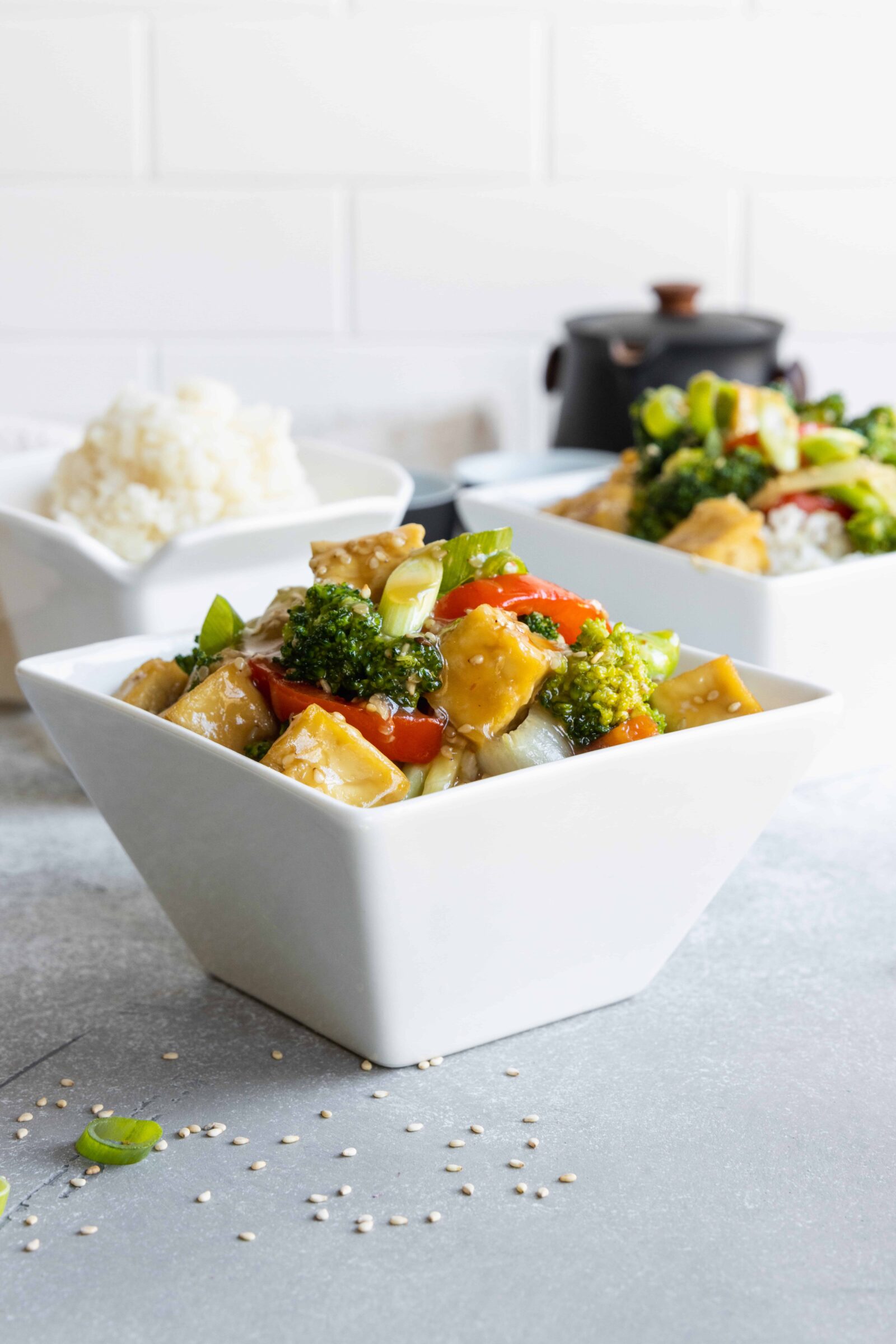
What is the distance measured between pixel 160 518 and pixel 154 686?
41 centimetres

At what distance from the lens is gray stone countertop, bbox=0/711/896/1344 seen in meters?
0.71

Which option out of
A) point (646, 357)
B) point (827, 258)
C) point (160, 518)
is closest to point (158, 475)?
point (160, 518)

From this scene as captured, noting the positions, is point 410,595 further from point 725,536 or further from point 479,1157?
point 725,536

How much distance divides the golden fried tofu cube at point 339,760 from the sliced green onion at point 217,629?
7.2 inches

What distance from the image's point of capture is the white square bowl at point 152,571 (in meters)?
1.25

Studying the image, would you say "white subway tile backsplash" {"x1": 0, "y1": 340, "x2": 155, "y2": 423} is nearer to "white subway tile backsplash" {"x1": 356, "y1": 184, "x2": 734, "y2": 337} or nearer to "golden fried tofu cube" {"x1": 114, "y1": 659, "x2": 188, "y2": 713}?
"white subway tile backsplash" {"x1": 356, "y1": 184, "x2": 734, "y2": 337}

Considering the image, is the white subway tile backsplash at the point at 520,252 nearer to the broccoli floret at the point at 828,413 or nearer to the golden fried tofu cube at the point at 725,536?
the broccoli floret at the point at 828,413

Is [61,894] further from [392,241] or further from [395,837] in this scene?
[392,241]

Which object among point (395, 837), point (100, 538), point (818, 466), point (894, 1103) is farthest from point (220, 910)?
point (818, 466)

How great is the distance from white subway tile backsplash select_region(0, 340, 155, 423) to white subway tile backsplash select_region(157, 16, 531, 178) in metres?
0.31

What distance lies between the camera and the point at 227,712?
0.92 metres

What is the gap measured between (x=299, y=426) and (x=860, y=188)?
102 cm

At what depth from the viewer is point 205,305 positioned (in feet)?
8.04

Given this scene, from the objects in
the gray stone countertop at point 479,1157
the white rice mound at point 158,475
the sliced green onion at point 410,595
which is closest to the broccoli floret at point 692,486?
the white rice mound at point 158,475
